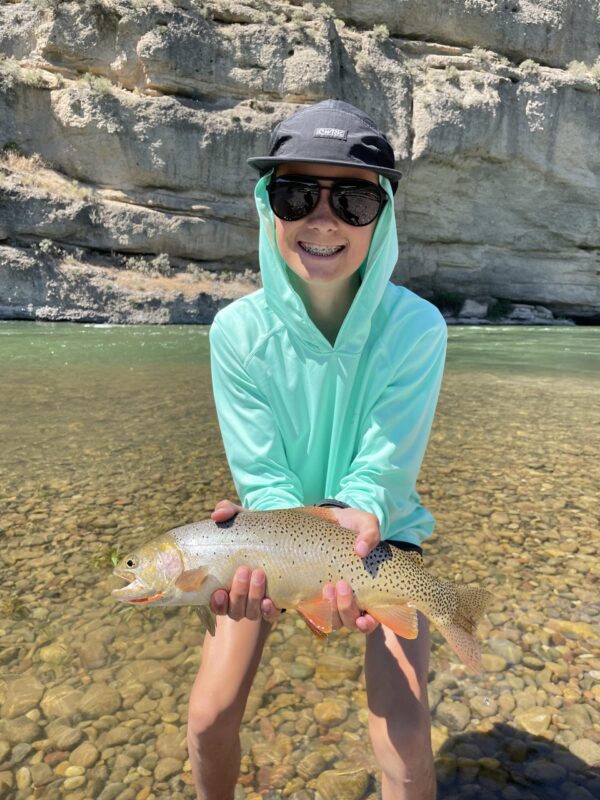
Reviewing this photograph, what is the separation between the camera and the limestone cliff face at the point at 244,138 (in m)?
24.7

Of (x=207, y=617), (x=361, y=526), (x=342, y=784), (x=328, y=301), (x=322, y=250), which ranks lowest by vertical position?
(x=342, y=784)

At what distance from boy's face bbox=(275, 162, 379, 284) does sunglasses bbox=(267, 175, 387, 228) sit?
20mm

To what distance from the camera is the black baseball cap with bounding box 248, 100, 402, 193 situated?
2.15m

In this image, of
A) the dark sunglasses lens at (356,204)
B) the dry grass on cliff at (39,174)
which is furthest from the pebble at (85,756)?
the dry grass on cliff at (39,174)

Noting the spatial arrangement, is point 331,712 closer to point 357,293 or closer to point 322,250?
point 357,293

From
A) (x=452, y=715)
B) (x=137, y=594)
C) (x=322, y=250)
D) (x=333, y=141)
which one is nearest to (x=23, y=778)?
(x=137, y=594)

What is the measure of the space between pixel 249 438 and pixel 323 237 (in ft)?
2.85

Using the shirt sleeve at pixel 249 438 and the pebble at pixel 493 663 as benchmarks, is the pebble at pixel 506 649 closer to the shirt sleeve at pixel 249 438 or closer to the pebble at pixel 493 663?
the pebble at pixel 493 663

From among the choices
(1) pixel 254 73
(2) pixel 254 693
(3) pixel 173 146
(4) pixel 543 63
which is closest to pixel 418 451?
(2) pixel 254 693

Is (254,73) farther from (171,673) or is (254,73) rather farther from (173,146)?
(171,673)

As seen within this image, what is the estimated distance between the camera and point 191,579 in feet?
6.12

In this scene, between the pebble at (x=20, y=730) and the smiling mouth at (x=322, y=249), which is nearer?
the smiling mouth at (x=322, y=249)

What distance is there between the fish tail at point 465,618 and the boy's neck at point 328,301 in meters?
1.19

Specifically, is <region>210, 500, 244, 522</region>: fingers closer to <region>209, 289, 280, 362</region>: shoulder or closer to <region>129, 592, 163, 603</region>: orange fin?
<region>129, 592, 163, 603</region>: orange fin
